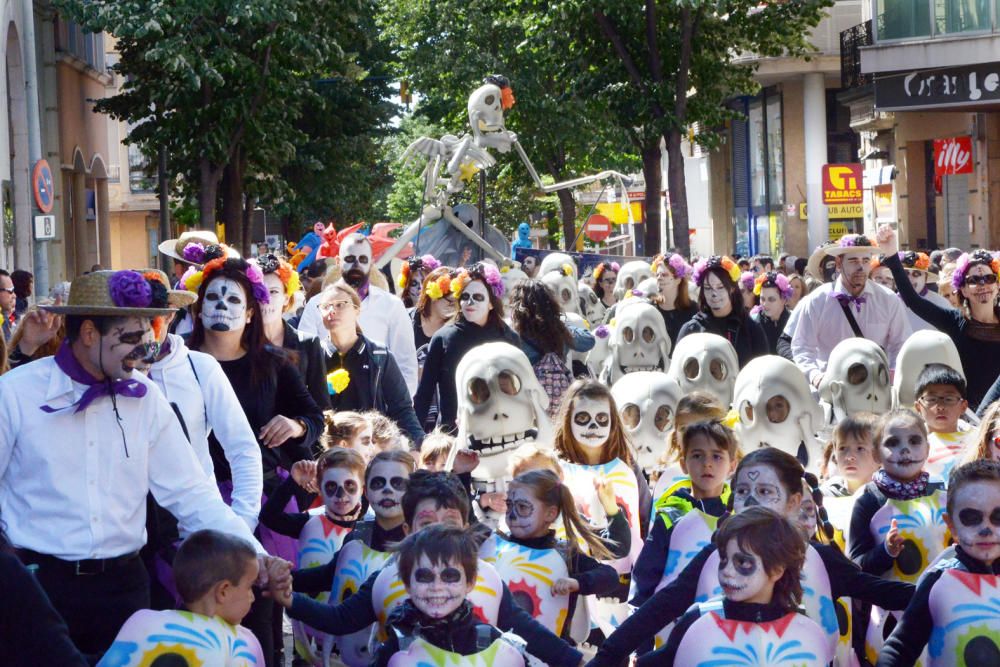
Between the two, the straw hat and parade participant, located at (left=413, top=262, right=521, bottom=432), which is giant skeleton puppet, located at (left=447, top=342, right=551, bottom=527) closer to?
parade participant, located at (left=413, top=262, right=521, bottom=432)

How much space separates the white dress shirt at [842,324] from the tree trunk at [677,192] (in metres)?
18.4

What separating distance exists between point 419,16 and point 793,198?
50.8 ft

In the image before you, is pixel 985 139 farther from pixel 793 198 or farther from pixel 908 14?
pixel 793 198

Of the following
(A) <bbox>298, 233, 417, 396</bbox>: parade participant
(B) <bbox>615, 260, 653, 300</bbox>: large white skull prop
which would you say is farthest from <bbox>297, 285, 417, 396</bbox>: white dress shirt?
(B) <bbox>615, 260, 653, 300</bbox>: large white skull prop

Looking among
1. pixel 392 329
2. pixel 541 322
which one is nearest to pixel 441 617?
pixel 392 329

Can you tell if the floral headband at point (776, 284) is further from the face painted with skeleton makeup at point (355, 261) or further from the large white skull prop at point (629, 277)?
the face painted with skeleton makeup at point (355, 261)

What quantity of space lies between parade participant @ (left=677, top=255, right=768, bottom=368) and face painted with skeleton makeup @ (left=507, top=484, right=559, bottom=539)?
464cm

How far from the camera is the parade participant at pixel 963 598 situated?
5.52 m

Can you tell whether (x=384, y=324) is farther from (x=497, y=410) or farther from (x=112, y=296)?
(x=112, y=296)

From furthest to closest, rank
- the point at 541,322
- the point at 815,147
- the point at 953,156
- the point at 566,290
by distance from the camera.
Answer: the point at 815,147 → the point at 953,156 → the point at 566,290 → the point at 541,322

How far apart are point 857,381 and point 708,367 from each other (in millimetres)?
1186

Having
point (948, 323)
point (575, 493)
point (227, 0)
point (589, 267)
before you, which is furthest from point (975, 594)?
point (227, 0)

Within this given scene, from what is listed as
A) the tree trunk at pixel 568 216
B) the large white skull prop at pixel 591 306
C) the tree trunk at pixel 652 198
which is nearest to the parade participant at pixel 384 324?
the large white skull prop at pixel 591 306

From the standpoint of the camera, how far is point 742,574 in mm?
5238
